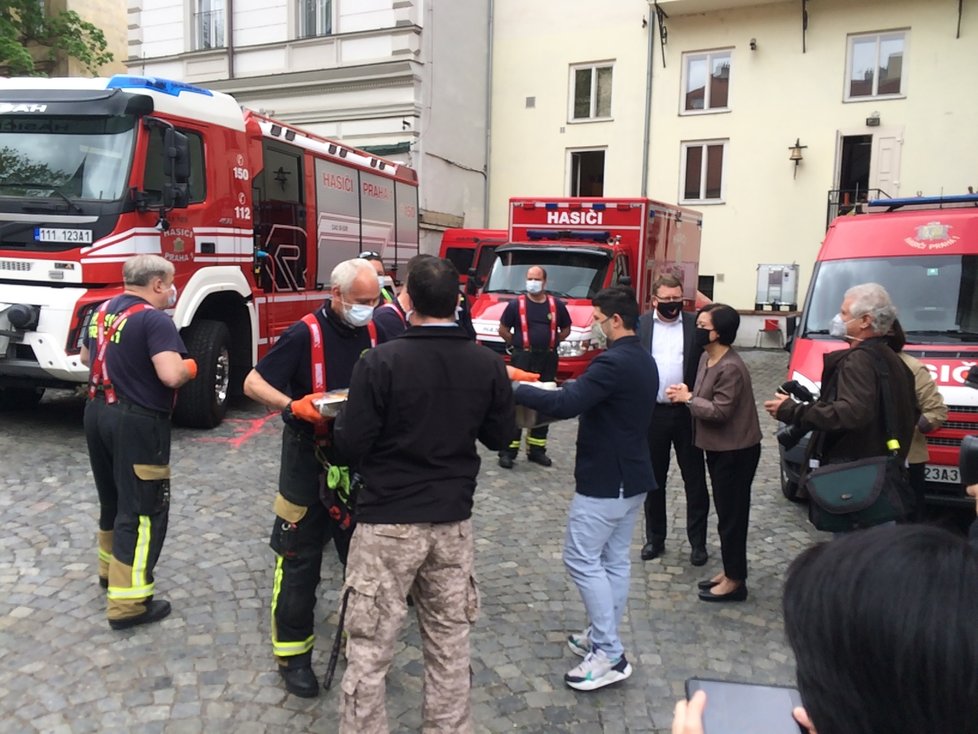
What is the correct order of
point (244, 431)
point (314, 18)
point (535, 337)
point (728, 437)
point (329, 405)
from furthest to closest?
point (314, 18)
point (244, 431)
point (535, 337)
point (728, 437)
point (329, 405)

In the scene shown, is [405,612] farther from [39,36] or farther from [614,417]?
[39,36]

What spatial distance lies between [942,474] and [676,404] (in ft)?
6.49

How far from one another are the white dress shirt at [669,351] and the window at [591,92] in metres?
15.9

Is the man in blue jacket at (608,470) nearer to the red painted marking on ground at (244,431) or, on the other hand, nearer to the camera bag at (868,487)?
the camera bag at (868,487)

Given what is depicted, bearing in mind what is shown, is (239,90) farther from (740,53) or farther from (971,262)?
(971,262)

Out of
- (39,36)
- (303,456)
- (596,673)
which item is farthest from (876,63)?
(39,36)

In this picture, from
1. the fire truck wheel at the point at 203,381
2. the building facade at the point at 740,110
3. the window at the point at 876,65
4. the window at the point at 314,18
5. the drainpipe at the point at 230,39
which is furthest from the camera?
the drainpipe at the point at 230,39

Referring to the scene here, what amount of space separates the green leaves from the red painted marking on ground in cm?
1230

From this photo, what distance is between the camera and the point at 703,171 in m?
18.5

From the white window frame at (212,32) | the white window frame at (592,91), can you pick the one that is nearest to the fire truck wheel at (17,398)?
the white window frame at (212,32)

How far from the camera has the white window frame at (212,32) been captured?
62.7ft

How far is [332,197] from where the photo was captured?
32.8 feet

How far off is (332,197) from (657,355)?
645 cm

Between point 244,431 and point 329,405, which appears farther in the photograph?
point 244,431
